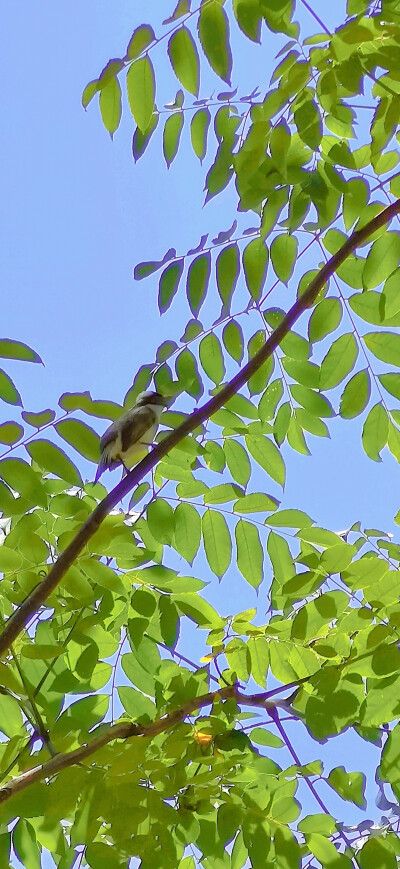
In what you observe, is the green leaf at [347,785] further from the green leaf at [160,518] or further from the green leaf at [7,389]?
the green leaf at [7,389]

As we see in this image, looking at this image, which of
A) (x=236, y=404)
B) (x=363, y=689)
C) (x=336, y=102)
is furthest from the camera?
(x=236, y=404)

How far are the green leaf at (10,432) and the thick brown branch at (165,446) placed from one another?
12.5 inches

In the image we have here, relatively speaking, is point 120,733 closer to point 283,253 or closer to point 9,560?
point 9,560

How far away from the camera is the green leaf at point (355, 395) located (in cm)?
206

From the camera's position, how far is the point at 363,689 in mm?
1895

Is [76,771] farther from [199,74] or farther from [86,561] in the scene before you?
[199,74]

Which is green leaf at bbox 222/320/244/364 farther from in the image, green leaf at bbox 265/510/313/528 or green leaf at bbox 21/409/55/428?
green leaf at bbox 21/409/55/428

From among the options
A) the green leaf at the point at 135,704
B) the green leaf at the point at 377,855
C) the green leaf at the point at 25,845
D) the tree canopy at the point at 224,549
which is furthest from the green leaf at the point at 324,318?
the green leaf at the point at 25,845

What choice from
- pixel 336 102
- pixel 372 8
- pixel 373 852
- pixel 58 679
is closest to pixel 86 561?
pixel 58 679

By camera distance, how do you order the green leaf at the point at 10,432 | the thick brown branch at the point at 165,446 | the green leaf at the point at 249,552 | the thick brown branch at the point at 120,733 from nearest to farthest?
the thick brown branch at the point at 165,446, the thick brown branch at the point at 120,733, the green leaf at the point at 10,432, the green leaf at the point at 249,552

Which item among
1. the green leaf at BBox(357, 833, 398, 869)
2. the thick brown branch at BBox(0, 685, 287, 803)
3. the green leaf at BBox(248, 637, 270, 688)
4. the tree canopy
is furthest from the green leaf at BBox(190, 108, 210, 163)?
the green leaf at BBox(357, 833, 398, 869)

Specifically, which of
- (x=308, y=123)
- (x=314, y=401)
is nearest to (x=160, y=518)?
(x=314, y=401)

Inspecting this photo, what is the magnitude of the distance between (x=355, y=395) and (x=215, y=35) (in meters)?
0.90

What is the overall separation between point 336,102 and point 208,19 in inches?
13.5
